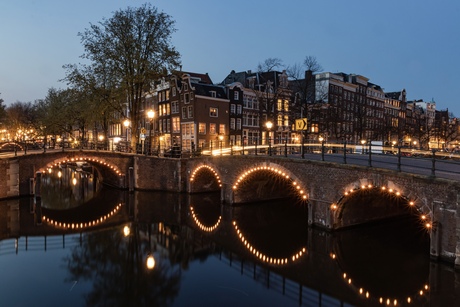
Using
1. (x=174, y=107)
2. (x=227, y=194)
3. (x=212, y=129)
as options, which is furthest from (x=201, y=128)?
(x=227, y=194)

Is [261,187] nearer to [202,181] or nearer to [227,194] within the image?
[227,194]

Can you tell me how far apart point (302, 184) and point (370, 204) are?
3.92 metres

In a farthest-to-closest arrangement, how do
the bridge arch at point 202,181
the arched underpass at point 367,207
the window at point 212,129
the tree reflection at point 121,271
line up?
the window at point 212,129 < the bridge arch at point 202,181 < the arched underpass at point 367,207 < the tree reflection at point 121,271

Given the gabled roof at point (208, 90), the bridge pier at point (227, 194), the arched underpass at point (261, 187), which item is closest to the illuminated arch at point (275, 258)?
the arched underpass at point (261, 187)

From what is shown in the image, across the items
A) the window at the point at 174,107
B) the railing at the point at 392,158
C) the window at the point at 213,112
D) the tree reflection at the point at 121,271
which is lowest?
the tree reflection at the point at 121,271

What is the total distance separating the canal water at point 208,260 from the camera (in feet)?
38.7

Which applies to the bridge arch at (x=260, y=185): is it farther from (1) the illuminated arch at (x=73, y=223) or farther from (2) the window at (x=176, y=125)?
(2) the window at (x=176, y=125)

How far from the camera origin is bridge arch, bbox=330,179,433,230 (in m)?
14.7

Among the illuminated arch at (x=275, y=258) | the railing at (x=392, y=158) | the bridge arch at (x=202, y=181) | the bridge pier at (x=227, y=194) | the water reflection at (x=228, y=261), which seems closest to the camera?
the water reflection at (x=228, y=261)

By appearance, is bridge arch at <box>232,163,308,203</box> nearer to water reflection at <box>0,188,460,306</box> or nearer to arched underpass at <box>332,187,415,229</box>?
water reflection at <box>0,188,460,306</box>

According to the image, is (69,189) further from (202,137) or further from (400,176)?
(400,176)

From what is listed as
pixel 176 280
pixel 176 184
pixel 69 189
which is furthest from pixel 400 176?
pixel 69 189

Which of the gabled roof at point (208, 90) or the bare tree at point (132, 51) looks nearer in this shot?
the bare tree at point (132, 51)

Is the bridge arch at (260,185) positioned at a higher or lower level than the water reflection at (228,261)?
higher
